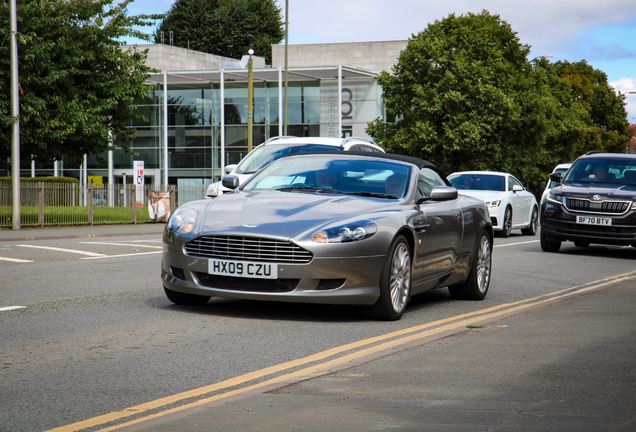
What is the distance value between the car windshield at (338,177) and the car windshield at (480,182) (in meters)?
14.3

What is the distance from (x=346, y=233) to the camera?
7.07 metres

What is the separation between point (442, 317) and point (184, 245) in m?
2.46

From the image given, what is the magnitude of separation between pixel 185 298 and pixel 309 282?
4.78 feet

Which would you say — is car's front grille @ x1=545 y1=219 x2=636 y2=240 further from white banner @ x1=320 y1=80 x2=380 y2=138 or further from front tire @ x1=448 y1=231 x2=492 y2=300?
white banner @ x1=320 y1=80 x2=380 y2=138

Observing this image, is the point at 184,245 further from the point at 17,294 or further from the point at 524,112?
the point at 524,112

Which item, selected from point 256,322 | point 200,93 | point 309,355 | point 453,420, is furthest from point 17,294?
point 200,93

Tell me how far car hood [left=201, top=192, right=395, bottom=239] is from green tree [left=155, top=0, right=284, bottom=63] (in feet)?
230

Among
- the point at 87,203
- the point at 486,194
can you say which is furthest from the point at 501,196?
the point at 87,203

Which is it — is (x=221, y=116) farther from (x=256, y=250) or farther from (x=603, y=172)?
(x=256, y=250)

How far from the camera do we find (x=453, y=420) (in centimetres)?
409

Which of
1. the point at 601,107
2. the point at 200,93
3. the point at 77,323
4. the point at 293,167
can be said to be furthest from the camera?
the point at 601,107

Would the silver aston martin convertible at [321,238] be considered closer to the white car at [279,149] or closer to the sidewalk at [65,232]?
the white car at [279,149]

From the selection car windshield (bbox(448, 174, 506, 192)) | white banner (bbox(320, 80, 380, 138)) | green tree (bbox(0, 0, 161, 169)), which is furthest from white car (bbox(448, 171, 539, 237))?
white banner (bbox(320, 80, 380, 138))

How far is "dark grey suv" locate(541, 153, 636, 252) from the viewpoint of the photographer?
15.8 meters
